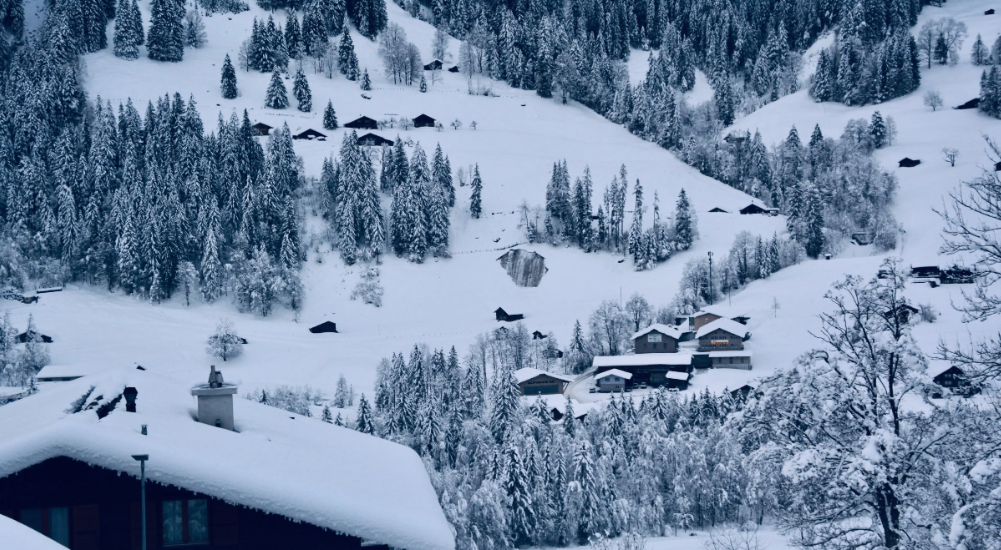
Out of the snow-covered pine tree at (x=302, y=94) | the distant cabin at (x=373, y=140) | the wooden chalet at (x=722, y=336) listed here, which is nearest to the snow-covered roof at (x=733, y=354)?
the wooden chalet at (x=722, y=336)

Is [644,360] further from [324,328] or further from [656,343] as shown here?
[324,328]

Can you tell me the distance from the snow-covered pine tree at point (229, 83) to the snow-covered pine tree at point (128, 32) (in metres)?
17.2

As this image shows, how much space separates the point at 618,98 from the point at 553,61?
11950 millimetres

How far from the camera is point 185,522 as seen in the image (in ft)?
29.0

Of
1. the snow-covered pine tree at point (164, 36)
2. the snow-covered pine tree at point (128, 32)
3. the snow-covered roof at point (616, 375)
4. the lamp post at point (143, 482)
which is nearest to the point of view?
the lamp post at point (143, 482)

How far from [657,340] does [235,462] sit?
64141mm

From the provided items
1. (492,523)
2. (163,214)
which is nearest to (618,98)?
(163,214)

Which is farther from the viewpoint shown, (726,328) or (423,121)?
(423,121)

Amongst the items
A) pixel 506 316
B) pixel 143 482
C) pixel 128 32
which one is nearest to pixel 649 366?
pixel 506 316

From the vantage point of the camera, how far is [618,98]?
128625mm

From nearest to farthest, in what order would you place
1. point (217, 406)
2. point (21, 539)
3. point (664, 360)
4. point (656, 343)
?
point (21, 539)
point (217, 406)
point (664, 360)
point (656, 343)

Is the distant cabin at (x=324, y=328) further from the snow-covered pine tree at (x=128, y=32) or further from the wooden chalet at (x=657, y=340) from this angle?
the snow-covered pine tree at (x=128, y=32)

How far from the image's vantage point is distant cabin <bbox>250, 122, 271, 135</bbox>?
346 ft

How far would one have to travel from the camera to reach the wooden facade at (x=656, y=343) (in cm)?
7069
